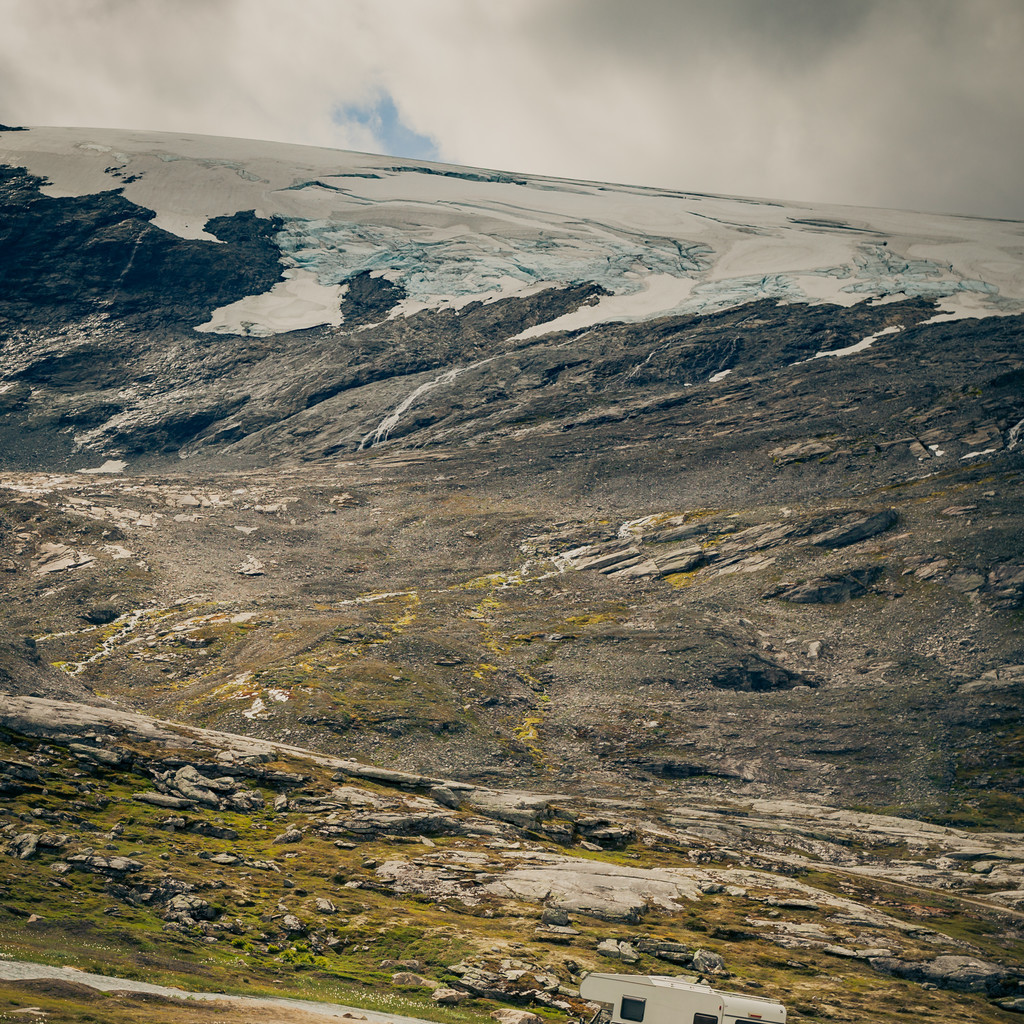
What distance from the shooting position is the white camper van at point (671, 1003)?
24.1 m

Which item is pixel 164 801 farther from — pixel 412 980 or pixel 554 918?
pixel 554 918

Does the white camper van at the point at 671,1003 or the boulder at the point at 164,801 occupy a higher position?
the boulder at the point at 164,801

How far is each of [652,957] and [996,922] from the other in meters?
20.8

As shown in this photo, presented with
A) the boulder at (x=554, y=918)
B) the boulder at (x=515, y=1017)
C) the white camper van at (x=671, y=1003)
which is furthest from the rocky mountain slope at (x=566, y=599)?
the white camper van at (x=671, y=1003)

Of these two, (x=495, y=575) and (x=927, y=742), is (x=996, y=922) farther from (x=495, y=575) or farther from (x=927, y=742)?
(x=495, y=575)

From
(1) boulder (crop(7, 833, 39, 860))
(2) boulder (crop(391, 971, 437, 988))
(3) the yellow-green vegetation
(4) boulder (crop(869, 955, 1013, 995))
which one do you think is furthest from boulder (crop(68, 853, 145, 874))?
(4) boulder (crop(869, 955, 1013, 995))

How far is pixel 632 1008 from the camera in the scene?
81.1 feet

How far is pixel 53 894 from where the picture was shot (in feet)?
98.1

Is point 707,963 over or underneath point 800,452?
underneath

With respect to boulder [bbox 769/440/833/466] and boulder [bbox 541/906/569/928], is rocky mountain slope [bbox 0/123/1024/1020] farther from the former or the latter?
boulder [bbox 541/906/569/928]

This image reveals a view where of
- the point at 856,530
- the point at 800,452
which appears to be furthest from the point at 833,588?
the point at 800,452

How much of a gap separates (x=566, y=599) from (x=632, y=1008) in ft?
227

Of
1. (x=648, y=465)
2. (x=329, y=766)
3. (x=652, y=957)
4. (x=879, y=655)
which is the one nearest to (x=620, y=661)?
(x=879, y=655)

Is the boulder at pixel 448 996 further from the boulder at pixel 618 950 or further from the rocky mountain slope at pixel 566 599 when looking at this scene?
the boulder at pixel 618 950
